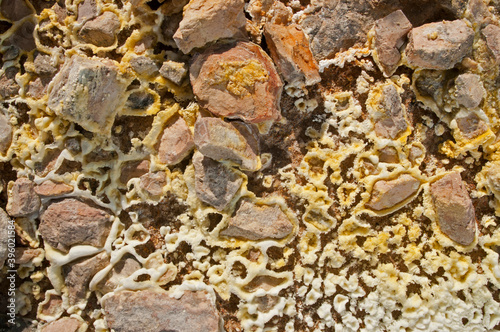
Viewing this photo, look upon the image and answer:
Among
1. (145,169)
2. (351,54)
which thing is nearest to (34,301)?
(145,169)

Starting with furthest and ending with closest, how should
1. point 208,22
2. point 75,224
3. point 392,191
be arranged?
point 75,224
point 392,191
point 208,22

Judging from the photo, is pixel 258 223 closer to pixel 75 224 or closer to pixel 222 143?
pixel 222 143

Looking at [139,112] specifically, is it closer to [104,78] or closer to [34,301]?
[104,78]

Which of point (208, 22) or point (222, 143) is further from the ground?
point (208, 22)

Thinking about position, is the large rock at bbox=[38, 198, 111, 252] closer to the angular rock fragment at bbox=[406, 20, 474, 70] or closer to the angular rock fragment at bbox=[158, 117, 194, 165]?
the angular rock fragment at bbox=[158, 117, 194, 165]

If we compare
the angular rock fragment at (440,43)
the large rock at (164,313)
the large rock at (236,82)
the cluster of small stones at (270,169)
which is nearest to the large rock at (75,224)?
Answer: the cluster of small stones at (270,169)

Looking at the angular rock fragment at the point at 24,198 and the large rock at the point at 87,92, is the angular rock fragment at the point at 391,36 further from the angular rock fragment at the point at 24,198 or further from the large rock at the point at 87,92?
the angular rock fragment at the point at 24,198

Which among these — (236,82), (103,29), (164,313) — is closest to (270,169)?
(236,82)

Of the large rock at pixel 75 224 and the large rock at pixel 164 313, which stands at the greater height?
the large rock at pixel 75 224

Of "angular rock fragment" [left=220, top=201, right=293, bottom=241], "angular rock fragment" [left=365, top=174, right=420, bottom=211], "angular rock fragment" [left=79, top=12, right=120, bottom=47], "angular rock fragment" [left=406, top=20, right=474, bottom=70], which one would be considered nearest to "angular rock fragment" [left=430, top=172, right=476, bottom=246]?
"angular rock fragment" [left=365, top=174, right=420, bottom=211]
